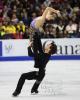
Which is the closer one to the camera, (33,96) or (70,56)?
(33,96)

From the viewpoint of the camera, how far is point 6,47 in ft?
47.4

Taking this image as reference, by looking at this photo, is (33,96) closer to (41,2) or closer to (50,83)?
(50,83)

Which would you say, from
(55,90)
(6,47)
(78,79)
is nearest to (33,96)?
(55,90)

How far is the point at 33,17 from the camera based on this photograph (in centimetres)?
1576

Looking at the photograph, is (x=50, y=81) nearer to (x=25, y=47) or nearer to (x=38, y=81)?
(x=38, y=81)

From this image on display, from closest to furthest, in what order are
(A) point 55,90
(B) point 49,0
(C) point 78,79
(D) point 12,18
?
1. (A) point 55,90
2. (C) point 78,79
3. (D) point 12,18
4. (B) point 49,0

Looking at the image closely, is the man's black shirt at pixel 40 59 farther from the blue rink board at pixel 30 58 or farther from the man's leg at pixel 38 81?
the blue rink board at pixel 30 58

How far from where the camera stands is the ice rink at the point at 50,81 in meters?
7.77

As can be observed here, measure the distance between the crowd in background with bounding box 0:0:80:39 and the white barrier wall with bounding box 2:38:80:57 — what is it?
244 millimetres

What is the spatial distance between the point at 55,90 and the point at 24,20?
7.70 metres

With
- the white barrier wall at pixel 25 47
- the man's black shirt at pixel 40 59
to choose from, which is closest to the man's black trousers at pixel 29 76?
the man's black shirt at pixel 40 59

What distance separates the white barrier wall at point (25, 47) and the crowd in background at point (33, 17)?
0.80ft

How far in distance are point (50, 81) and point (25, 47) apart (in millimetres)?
5119

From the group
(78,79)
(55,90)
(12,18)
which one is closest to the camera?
(55,90)
